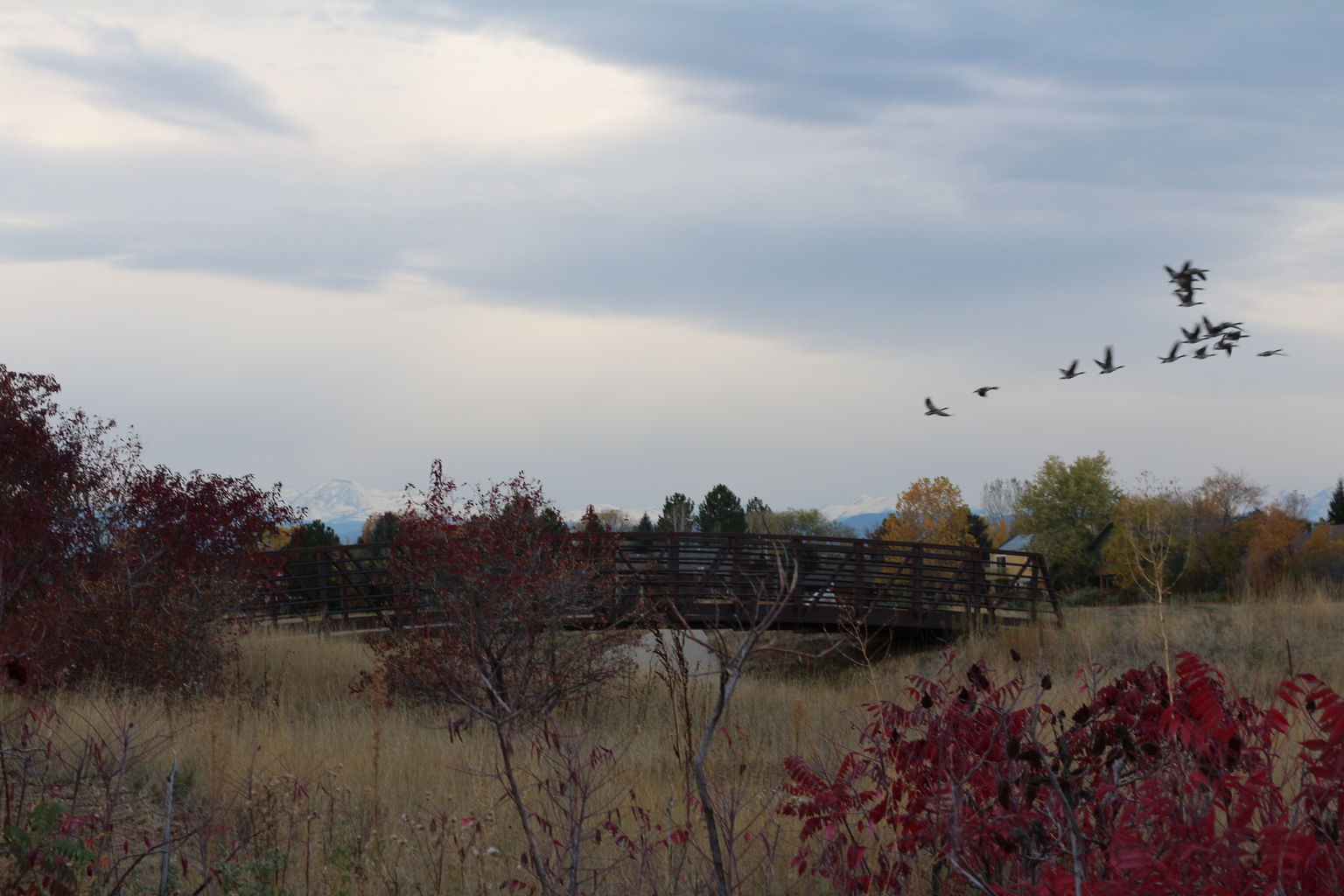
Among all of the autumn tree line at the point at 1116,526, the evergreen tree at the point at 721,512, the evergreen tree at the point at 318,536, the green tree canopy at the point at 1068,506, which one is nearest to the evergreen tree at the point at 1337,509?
the autumn tree line at the point at 1116,526

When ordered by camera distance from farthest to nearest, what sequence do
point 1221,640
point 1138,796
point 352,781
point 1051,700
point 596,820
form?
1. point 1221,640
2. point 1051,700
3. point 352,781
4. point 596,820
5. point 1138,796

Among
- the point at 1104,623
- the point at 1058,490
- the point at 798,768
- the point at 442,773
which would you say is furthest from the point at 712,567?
the point at 1058,490

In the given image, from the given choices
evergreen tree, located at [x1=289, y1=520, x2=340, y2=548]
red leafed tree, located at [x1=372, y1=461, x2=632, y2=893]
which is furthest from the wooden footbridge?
A: evergreen tree, located at [x1=289, y1=520, x2=340, y2=548]

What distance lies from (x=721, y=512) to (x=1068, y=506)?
17767mm

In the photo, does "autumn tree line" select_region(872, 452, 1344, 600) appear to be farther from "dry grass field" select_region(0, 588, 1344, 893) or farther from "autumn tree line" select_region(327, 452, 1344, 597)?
"dry grass field" select_region(0, 588, 1344, 893)

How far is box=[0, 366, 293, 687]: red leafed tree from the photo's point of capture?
11.2 m

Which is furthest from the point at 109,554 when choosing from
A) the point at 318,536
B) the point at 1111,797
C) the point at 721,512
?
the point at 721,512

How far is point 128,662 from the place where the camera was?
11.2 meters

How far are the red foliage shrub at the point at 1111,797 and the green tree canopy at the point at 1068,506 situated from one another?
5275 centimetres

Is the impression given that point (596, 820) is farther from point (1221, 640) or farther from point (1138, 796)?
point (1221, 640)

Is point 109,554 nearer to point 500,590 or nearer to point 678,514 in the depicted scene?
point 500,590

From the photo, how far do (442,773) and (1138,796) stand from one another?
15.7 feet

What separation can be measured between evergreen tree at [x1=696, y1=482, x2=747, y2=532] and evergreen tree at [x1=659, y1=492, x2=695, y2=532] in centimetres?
124

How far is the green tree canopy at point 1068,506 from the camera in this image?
55719mm
